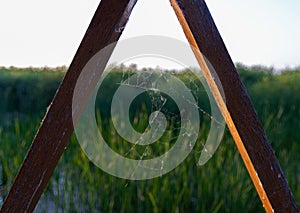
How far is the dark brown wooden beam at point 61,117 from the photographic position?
0.90 m

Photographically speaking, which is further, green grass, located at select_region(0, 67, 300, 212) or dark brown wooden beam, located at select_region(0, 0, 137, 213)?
green grass, located at select_region(0, 67, 300, 212)

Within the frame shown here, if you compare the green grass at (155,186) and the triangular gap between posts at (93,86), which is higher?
the triangular gap between posts at (93,86)

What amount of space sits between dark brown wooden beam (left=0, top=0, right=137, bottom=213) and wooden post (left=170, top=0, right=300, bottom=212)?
14 centimetres

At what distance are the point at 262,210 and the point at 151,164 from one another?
0.42 m

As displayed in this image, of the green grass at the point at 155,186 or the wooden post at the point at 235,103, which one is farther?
the green grass at the point at 155,186

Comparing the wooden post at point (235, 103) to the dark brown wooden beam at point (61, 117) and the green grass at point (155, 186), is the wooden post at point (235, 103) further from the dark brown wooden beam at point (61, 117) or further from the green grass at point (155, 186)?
the green grass at point (155, 186)

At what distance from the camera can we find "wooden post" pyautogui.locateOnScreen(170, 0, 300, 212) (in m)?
0.92

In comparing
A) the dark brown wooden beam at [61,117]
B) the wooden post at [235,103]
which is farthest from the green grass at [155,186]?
the dark brown wooden beam at [61,117]

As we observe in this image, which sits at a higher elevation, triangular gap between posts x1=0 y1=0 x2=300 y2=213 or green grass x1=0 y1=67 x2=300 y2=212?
triangular gap between posts x1=0 y1=0 x2=300 y2=213

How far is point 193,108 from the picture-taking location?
1.43 metres

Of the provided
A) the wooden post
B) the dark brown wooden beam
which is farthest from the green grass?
the dark brown wooden beam

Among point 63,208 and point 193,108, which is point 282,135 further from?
point 63,208

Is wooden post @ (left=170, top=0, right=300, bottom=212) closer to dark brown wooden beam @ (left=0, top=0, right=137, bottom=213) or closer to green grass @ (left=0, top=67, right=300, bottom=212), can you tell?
dark brown wooden beam @ (left=0, top=0, right=137, bottom=213)

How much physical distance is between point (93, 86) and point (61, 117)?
0.10m
